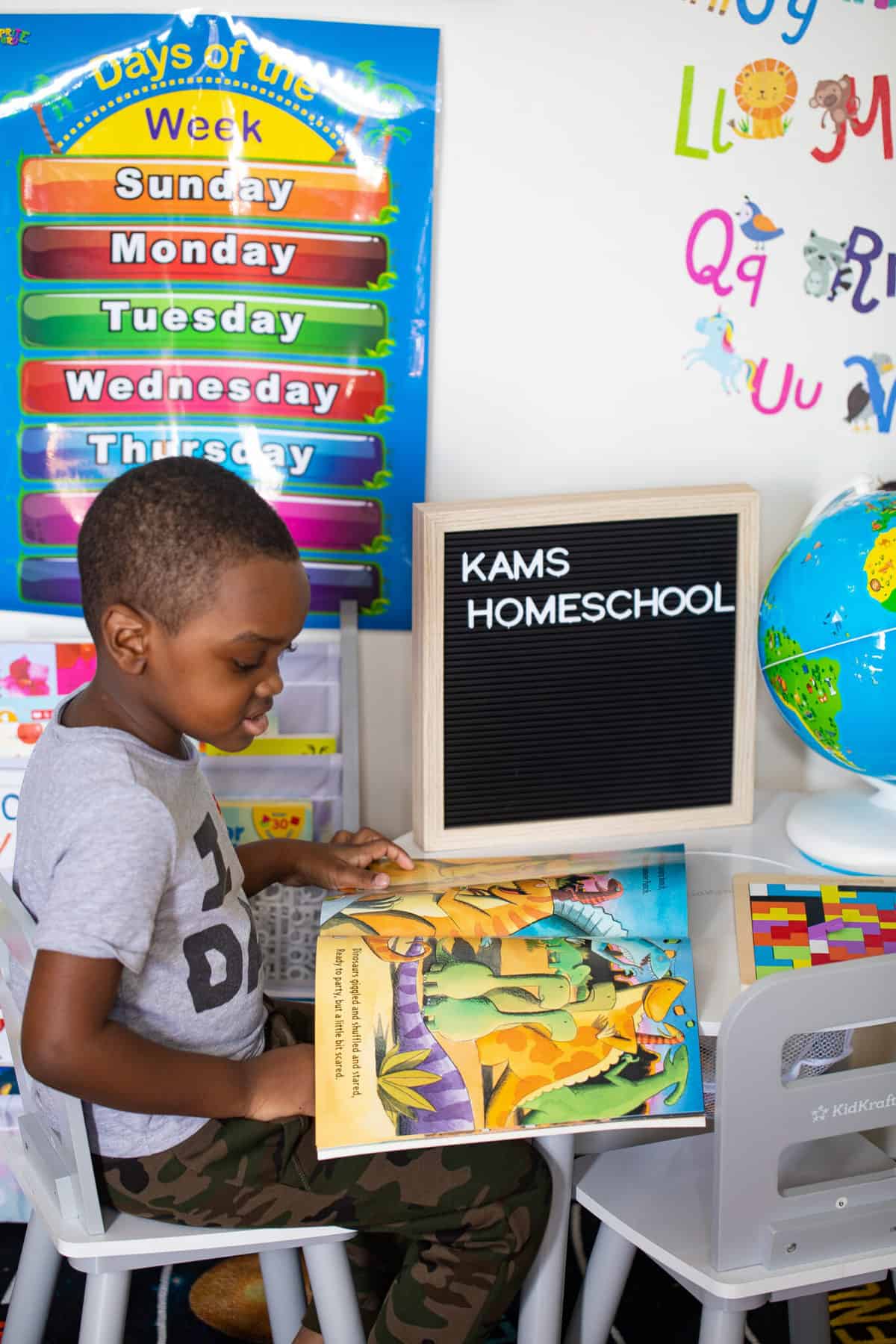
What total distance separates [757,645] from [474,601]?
1.03ft

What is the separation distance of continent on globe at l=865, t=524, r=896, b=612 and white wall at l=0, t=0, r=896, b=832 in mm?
318

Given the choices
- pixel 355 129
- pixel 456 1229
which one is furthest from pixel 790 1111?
pixel 355 129

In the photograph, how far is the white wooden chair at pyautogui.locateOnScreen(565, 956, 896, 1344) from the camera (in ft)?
3.07

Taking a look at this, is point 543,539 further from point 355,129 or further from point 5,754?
point 5,754

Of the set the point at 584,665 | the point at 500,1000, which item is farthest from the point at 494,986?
the point at 584,665

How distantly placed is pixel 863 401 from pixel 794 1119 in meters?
0.90

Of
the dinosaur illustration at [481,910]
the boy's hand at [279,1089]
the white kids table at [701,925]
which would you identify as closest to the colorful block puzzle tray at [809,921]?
the white kids table at [701,925]

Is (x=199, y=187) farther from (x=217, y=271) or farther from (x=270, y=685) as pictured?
(x=270, y=685)

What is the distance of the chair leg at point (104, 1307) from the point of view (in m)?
1.06

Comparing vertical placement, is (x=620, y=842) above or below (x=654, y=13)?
below

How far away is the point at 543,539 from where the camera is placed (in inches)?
54.8

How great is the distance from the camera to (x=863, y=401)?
1.58 metres

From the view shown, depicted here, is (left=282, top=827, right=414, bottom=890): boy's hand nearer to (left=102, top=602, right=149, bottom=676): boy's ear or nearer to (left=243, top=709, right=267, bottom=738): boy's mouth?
(left=243, top=709, right=267, bottom=738): boy's mouth

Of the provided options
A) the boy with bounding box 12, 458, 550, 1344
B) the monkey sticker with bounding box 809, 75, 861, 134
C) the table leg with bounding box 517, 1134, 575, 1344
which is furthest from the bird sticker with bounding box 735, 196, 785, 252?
the table leg with bounding box 517, 1134, 575, 1344
